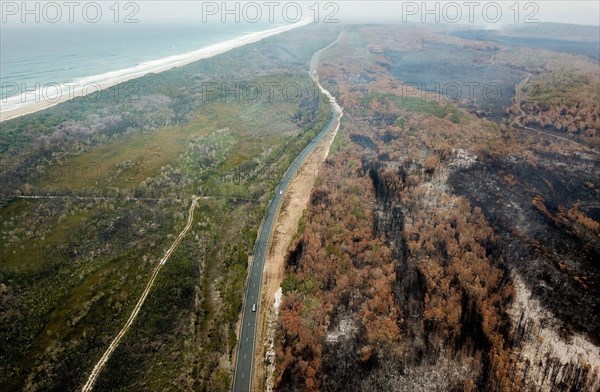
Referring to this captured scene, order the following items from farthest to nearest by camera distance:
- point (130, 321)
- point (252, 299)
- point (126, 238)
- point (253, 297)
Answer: point (126, 238) < point (253, 297) < point (252, 299) < point (130, 321)

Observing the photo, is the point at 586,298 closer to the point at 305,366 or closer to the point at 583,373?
the point at 583,373

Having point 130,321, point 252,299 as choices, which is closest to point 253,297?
point 252,299

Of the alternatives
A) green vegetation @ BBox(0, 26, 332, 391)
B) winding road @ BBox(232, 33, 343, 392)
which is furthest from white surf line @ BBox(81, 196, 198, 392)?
winding road @ BBox(232, 33, 343, 392)

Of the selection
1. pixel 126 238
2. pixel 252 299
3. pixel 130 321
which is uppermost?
pixel 126 238

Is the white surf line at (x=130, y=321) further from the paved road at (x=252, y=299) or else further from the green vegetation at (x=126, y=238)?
the paved road at (x=252, y=299)

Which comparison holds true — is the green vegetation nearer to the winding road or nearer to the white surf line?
the white surf line

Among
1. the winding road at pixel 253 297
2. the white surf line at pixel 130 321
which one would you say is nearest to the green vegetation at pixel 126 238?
the white surf line at pixel 130 321

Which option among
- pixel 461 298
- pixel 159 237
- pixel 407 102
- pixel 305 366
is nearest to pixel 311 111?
pixel 407 102

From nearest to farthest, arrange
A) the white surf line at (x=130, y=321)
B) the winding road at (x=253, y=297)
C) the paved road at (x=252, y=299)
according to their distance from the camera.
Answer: the white surf line at (x=130, y=321) → the paved road at (x=252, y=299) → the winding road at (x=253, y=297)

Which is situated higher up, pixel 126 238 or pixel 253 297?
pixel 126 238

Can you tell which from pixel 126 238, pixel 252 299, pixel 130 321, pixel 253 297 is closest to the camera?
pixel 130 321

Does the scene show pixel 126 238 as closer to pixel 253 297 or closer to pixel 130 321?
pixel 130 321
